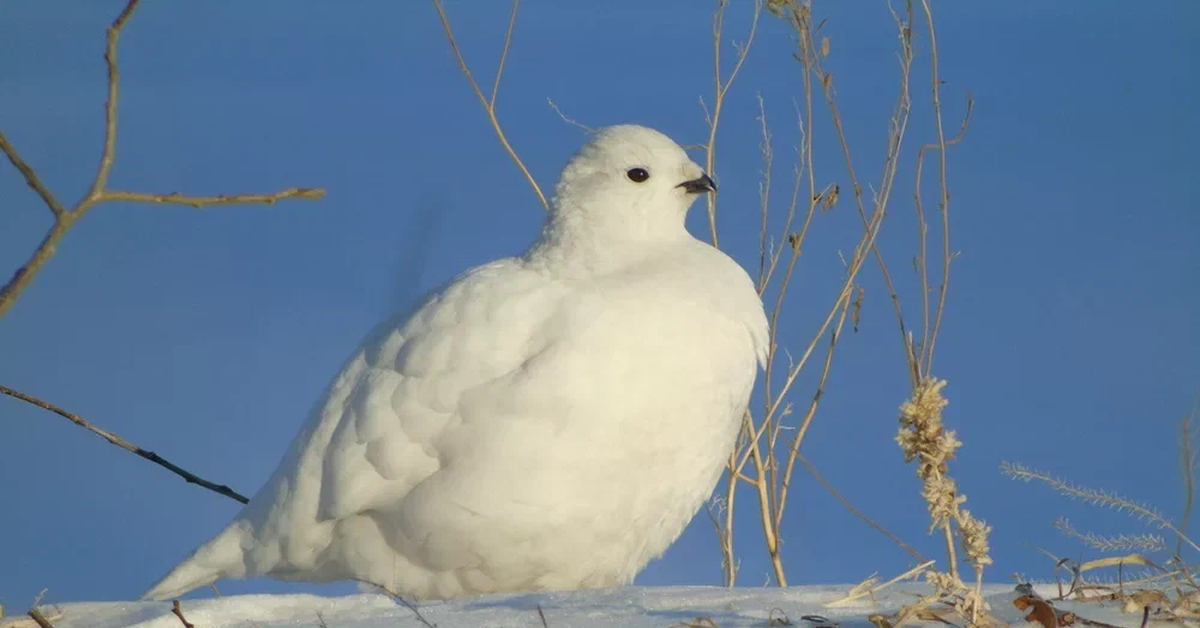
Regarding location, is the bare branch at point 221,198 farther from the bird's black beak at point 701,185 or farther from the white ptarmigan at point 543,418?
the bird's black beak at point 701,185

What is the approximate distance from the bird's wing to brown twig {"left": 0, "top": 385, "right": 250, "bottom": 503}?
46 centimetres

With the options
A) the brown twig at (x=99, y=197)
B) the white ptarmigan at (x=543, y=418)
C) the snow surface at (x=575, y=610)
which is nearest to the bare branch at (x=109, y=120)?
the brown twig at (x=99, y=197)

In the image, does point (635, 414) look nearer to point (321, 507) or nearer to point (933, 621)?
point (321, 507)

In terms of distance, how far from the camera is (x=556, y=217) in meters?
4.43

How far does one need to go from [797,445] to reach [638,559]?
1.32 m

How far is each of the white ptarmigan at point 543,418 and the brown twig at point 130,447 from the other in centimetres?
20

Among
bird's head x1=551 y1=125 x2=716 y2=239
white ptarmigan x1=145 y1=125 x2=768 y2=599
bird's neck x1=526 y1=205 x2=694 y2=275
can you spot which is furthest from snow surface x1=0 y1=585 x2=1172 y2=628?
bird's head x1=551 y1=125 x2=716 y2=239

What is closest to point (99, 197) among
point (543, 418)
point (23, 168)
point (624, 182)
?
point (23, 168)

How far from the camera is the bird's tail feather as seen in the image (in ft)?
14.3

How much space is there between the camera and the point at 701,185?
14.6ft

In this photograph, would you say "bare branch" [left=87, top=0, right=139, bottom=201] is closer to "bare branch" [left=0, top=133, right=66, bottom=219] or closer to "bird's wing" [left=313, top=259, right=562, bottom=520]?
"bare branch" [left=0, top=133, right=66, bottom=219]

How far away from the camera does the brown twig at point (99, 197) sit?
2318 millimetres

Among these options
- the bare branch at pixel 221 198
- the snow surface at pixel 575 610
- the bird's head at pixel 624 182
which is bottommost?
the snow surface at pixel 575 610

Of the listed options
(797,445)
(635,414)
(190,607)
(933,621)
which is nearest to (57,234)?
(190,607)
